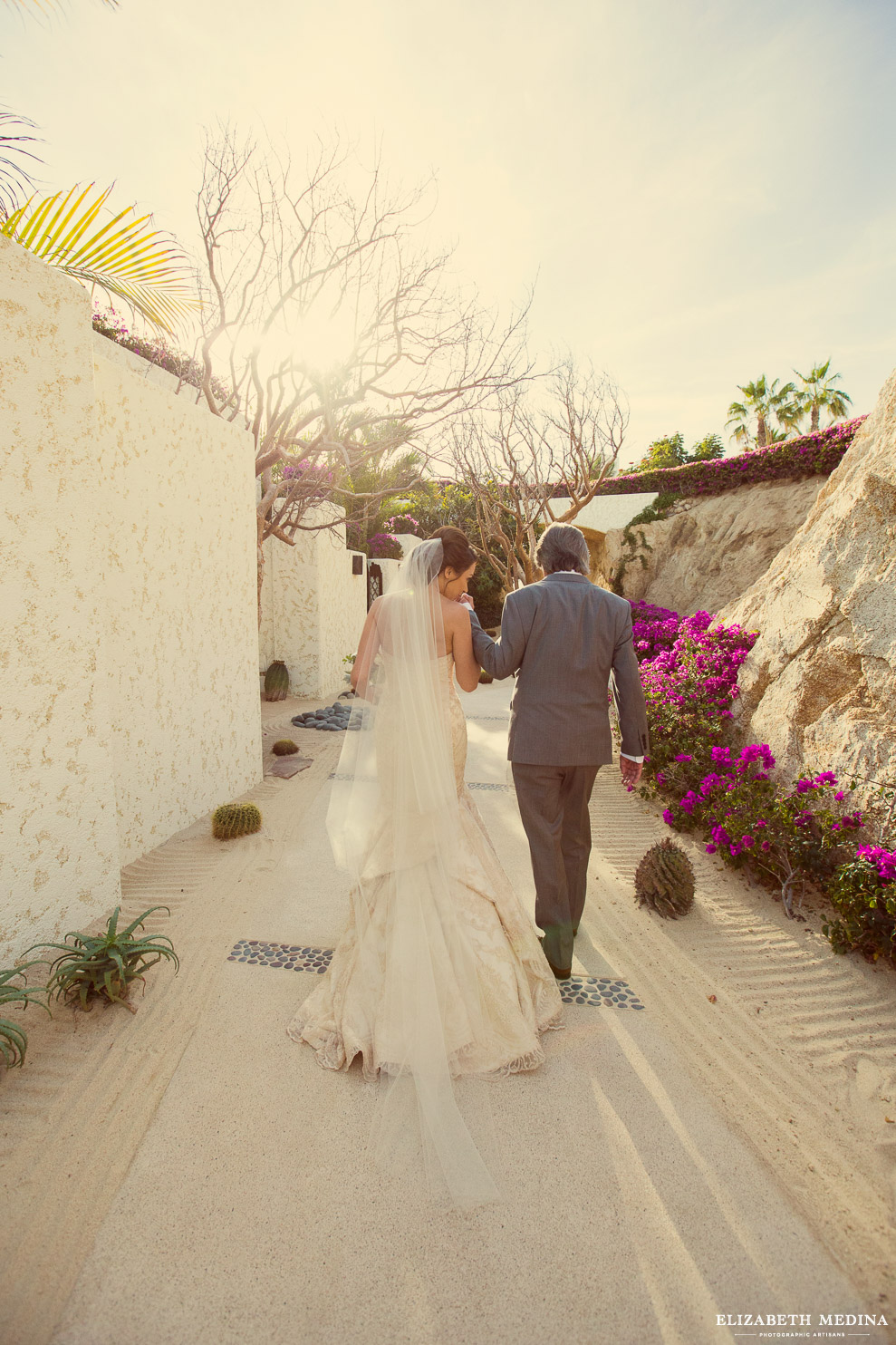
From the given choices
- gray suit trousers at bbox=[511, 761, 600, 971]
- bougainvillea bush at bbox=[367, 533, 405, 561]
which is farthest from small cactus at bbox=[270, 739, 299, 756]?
bougainvillea bush at bbox=[367, 533, 405, 561]

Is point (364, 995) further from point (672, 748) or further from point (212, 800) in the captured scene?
point (672, 748)

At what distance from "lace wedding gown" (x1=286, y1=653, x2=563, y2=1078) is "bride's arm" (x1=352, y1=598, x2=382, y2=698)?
0.11 meters

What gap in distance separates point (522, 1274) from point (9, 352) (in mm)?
3761

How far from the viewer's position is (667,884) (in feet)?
12.1

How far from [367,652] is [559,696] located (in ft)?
2.89

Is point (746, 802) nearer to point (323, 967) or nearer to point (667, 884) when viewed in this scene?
point (667, 884)

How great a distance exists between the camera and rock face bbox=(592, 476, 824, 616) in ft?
41.4

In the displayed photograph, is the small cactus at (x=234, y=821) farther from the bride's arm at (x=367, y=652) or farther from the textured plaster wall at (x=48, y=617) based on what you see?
the bride's arm at (x=367, y=652)

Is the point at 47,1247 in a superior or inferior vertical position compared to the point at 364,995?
inferior

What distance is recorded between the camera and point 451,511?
19141mm

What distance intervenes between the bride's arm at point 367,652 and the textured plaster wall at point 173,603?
6.18 ft

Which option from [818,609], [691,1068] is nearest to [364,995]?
[691,1068]

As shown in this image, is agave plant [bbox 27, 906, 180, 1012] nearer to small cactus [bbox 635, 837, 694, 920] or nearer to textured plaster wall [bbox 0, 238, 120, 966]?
textured plaster wall [bbox 0, 238, 120, 966]

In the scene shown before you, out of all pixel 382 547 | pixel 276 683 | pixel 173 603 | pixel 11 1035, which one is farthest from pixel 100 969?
pixel 382 547
